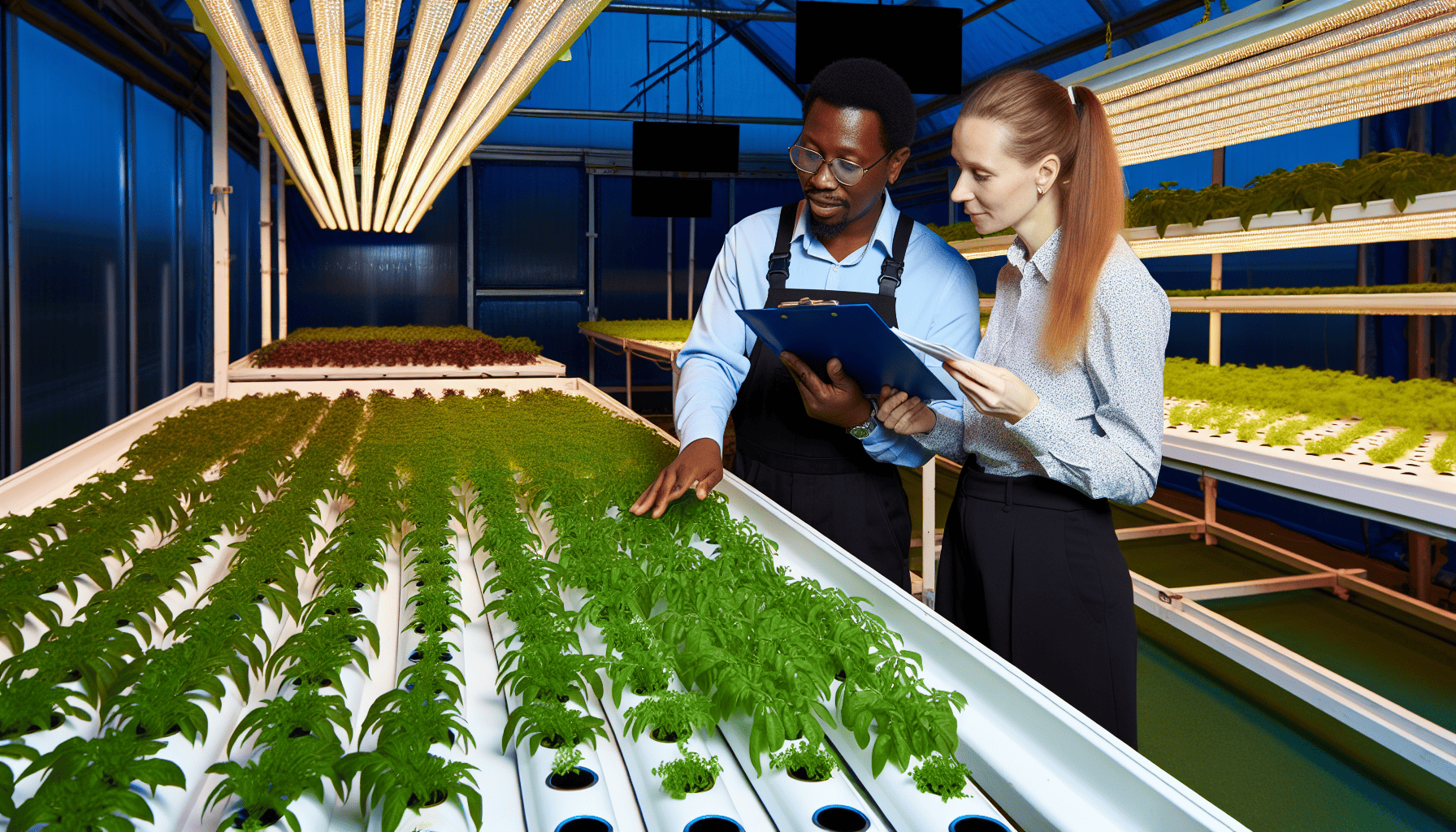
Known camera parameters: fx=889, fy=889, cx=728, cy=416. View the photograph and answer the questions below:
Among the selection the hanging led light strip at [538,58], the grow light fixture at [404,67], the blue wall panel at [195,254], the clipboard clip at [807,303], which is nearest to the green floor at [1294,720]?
the clipboard clip at [807,303]

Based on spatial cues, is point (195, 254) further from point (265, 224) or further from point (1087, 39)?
point (1087, 39)

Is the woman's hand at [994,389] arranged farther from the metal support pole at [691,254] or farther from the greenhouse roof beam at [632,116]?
the metal support pole at [691,254]

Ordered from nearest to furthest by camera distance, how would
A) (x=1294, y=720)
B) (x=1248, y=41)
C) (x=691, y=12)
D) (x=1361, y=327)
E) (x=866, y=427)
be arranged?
1. (x=866, y=427)
2. (x=1248, y=41)
3. (x=1294, y=720)
4. (x=1361, y=327)
5. (x=691, y=12)

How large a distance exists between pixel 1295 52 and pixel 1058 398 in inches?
64.8

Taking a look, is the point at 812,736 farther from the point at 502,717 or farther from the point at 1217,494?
the point at 1217,494

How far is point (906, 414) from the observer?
5.26ft

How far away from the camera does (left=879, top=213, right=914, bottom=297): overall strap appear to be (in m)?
1.83

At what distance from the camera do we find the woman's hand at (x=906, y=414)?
5.25 ft

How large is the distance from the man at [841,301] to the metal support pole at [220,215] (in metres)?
3.53

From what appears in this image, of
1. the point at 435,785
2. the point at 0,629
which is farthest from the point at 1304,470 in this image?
the point at 0,629

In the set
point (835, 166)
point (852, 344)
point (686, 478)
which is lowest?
point (686, 478)

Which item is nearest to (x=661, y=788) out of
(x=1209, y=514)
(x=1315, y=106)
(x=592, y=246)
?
(x=1315, y=106)

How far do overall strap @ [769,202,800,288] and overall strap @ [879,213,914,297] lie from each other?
20 cm

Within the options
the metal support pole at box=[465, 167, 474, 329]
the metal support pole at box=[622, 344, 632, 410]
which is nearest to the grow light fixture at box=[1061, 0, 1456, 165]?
the metal support pole at box=[622, 344, 632, 410]
